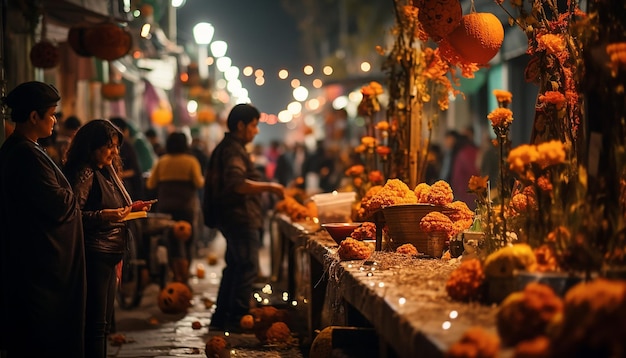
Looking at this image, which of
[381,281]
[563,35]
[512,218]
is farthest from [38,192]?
[563,35]

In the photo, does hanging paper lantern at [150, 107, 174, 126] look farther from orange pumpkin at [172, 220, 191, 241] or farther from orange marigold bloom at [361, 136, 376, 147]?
orange marigold bloom at [361, 136, 376, 147]

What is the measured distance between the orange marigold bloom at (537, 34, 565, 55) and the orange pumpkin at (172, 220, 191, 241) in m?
8.63

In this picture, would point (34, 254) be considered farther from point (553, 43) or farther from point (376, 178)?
point (376, 178)

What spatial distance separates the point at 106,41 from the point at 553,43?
7919mm

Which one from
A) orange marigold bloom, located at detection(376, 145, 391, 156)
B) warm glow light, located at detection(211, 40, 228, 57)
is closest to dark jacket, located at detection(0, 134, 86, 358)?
orange marigold bloom, located at detection(376, 145, 391, 156)

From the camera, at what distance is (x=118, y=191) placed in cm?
814

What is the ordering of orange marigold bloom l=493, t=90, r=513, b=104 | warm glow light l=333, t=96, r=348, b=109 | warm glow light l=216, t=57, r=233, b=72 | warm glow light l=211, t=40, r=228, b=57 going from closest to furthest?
orange marigold bloom l=493, t=90, r=513, b=104 < warm glow light l=211, t=40, r=228, b=57 < warm glow light l=216, t=57, r=233, b=72 < warm glow light l=333, t=96, r=348, b=109

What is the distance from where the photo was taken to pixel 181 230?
15289 mm

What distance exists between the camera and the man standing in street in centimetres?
1150

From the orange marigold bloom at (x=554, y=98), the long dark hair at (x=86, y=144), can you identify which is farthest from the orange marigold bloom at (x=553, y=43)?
the long dark hair at (x=86, y=144)

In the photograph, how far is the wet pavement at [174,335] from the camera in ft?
33.1

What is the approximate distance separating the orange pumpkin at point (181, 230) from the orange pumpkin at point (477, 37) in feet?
24.0

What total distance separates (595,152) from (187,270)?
34.1 ft

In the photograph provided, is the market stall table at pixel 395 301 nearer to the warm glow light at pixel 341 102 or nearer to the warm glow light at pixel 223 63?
the warm glow light at pixel 223 63
